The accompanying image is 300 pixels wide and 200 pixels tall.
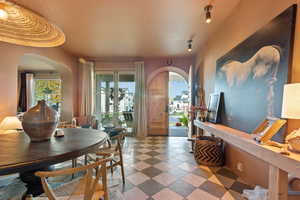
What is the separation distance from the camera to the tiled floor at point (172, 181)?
1.83 m

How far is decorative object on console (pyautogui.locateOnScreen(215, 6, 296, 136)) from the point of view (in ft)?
4.44

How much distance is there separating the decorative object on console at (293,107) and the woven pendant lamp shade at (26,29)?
2328 mm

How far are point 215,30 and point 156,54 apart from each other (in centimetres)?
205

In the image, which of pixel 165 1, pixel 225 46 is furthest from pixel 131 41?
pixel 225 46

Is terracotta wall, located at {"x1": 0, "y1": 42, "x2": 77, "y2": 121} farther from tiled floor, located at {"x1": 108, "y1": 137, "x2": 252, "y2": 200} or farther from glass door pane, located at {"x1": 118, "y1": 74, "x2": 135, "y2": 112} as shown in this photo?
glass door pane, located at {"x1": 118, "y1": 74, "x2": 135, "y2": 112}

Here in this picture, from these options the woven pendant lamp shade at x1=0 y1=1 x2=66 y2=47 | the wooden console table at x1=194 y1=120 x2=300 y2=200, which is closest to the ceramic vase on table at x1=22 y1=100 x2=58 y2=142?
the woven pendant lamp shade at x1=0 y1=1 x2=66 y2=47

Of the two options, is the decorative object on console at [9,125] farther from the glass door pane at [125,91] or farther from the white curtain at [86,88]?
the glass door pane at [125,91]

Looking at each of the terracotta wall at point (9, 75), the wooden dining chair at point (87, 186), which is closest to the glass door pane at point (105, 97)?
the terracotta wall at point (9, 75)

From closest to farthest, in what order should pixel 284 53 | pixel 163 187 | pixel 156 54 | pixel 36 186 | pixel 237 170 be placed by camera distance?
1. pixel 284 53
2. pixel 36 186
3. pixel 163 187
4. pixel 237 170
5. pixel 156 54

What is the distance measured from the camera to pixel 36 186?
5.08 feet

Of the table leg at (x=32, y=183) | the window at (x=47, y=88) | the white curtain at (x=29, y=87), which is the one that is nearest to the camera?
the table leg at (x=32, y=183)

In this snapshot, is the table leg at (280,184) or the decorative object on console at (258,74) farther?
the decorative object on console at (258,74)

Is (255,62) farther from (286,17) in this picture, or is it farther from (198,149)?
(198,149)

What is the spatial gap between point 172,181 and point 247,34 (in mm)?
2504
